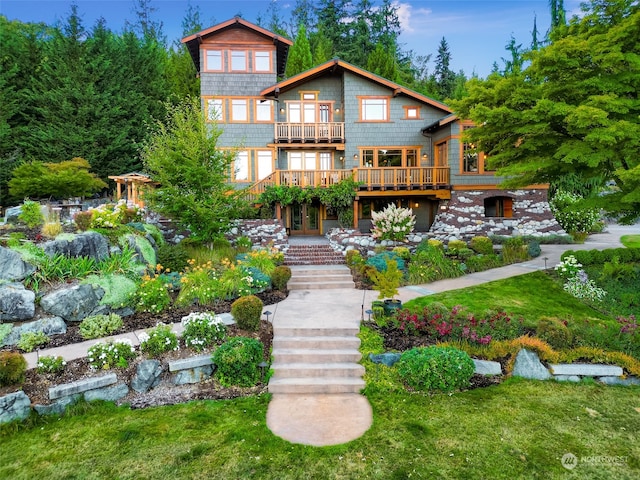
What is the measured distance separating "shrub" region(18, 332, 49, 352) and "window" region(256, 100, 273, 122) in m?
15.2

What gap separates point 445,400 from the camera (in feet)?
20.0

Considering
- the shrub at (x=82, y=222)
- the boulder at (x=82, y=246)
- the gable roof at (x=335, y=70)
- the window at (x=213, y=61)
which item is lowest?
the boulder at (x=82, y=246)

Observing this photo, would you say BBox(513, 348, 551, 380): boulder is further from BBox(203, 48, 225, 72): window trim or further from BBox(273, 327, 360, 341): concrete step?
BBox(203, 48, 225, 72): window trim

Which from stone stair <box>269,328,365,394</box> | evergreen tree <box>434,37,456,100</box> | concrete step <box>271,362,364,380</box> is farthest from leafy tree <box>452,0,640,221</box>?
evergreen tree <box>434,37,456,100</box>

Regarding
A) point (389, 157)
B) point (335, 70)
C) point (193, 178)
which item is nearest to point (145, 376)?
point (193, 178)

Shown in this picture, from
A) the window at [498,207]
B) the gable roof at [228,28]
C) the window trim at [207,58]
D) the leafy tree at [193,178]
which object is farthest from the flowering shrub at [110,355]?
the window at [498,207]

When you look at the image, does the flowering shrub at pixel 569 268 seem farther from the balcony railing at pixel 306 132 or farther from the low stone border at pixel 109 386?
the balcony railing at pixel 306 132

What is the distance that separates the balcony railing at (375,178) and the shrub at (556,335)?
481 inches

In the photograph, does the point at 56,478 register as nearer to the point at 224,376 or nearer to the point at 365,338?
the point at 224,376

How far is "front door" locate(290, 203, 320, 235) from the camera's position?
21.1 meters

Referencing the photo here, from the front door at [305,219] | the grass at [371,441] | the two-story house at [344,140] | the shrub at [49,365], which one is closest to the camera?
the grass at [371,441]

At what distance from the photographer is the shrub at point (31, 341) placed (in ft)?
23.6

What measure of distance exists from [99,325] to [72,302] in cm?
93

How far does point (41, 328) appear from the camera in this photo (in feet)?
25.5
